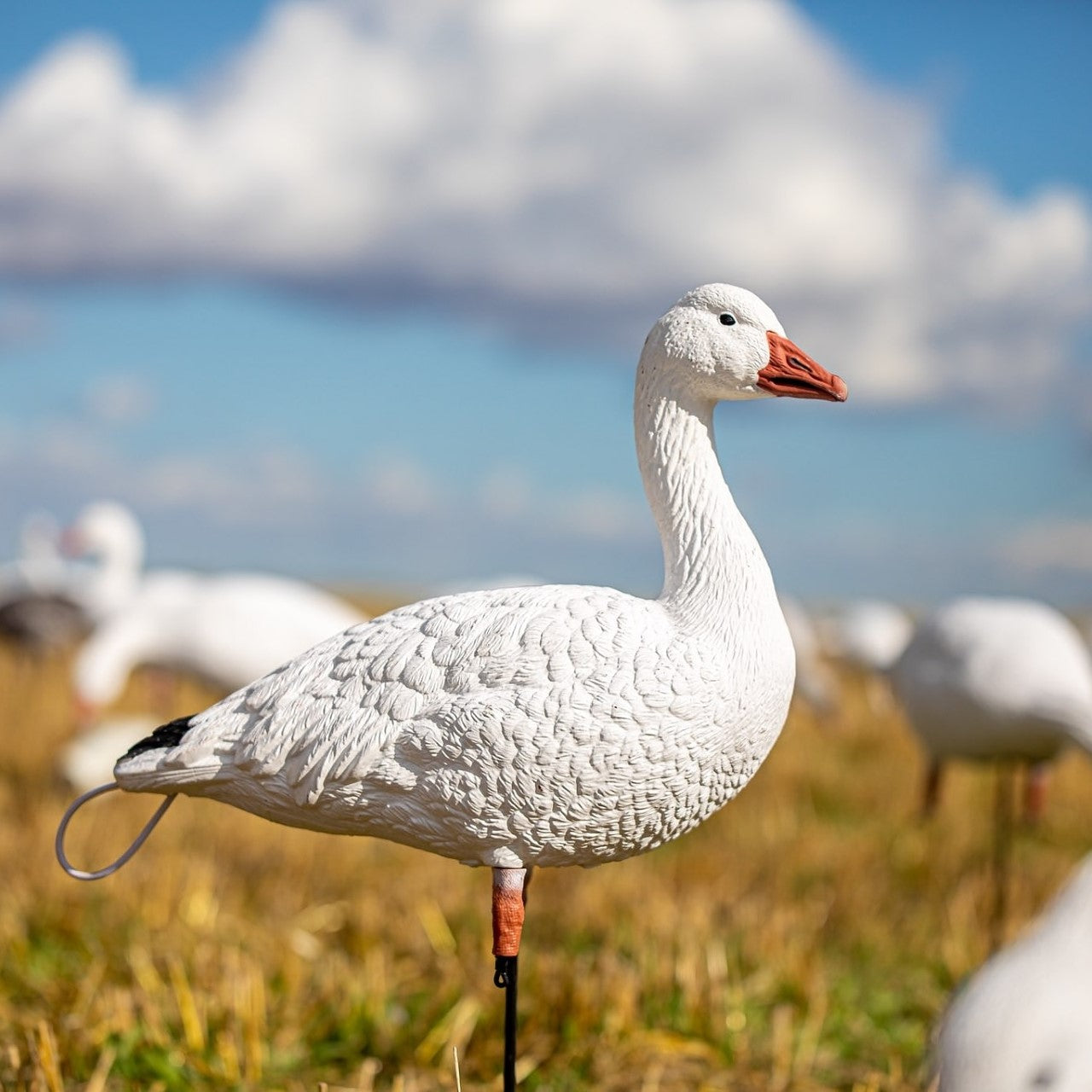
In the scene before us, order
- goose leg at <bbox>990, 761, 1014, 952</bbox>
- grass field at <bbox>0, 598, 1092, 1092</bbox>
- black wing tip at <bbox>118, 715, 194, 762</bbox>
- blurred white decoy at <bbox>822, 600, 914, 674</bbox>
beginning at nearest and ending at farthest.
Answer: black wing tip at <bbox>118, 715, 194, 762</bbox> → grass field at <bbox>0, 598, 1092, 1092</bbox> → goose leg at <bbox>990, 761, 1014, 952</bbox> → blurred white decoy at <bbox>822, 600, 914, 674</bbox>

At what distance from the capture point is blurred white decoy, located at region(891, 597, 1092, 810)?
502 centimetres

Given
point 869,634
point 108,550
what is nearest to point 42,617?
point 108,550

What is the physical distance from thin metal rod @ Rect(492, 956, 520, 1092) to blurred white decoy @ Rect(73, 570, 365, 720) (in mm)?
4282

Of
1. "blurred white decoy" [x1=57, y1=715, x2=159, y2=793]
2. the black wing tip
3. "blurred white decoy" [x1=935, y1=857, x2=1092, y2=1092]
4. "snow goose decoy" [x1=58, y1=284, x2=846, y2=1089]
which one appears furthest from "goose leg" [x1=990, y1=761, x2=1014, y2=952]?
"blurred white decoy" [x1=57, y1=715, x2=159, y2=793]

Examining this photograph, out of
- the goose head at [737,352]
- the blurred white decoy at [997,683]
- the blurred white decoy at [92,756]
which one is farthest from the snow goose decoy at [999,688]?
the blurred white decoy at [92,756]

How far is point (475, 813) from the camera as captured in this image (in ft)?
6.67

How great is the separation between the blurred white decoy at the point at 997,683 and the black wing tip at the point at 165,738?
3.94 metres

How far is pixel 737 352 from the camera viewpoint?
2.15m

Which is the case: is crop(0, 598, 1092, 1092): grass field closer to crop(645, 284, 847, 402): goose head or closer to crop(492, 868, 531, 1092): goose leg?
crop(492, 868, 531, 1092): goose leg

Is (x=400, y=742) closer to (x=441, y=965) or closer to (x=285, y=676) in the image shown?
(x=285, y=676)

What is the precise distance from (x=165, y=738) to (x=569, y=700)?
84 cm

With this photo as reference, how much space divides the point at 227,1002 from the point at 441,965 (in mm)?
806

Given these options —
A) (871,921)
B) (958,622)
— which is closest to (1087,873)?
(871,921)

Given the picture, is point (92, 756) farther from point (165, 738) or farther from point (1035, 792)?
point (1035, 792)
